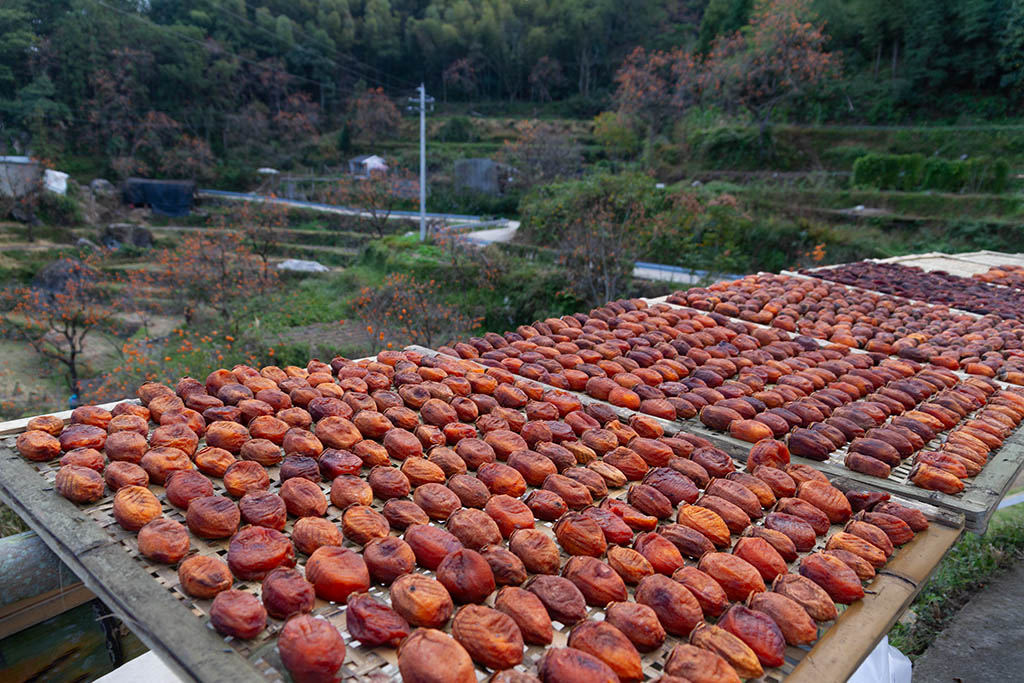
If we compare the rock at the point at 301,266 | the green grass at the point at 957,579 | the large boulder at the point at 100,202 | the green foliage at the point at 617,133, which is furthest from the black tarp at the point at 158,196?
the green grass at the point at 957,579

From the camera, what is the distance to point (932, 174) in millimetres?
18406

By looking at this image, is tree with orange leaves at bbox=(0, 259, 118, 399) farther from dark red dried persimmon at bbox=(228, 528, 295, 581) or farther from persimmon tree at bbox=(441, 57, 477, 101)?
persimmon tree at bbox=(441, 57, 477, 101)

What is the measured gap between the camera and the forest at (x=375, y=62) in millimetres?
23391

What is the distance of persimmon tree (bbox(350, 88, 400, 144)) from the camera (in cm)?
4094

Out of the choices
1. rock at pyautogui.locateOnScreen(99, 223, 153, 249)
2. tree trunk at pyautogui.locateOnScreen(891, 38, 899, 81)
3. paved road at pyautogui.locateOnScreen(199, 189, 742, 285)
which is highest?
tree trunk at pyautogui.locateOnScreen(891, 38, 899, 81)

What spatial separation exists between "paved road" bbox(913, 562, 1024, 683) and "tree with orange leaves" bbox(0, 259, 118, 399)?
10945 mm

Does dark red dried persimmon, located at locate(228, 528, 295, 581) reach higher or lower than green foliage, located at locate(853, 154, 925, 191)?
lower

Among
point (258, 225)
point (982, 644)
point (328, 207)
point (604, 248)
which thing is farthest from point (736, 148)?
point (982, 644)

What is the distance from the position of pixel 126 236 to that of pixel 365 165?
46.0ft

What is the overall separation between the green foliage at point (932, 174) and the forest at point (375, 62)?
6716 millimetres


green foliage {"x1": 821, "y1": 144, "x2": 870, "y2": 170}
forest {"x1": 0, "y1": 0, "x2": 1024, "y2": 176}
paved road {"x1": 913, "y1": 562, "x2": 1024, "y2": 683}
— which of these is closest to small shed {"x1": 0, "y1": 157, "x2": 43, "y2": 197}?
forest {"x1": 0, "y1": 0, "x2": 1024, "y2": 176}

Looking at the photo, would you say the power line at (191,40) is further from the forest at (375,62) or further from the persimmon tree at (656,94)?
the persimmon tree at (656,94)

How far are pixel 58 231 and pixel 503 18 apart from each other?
3633 cm

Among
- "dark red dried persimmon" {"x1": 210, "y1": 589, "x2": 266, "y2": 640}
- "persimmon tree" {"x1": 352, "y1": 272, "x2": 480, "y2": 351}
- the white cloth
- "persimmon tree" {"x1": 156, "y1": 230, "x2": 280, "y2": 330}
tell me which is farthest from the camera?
"persimmon tree" {"x1": 156, "y1": 230, "x2": 280, "y2": 330}
